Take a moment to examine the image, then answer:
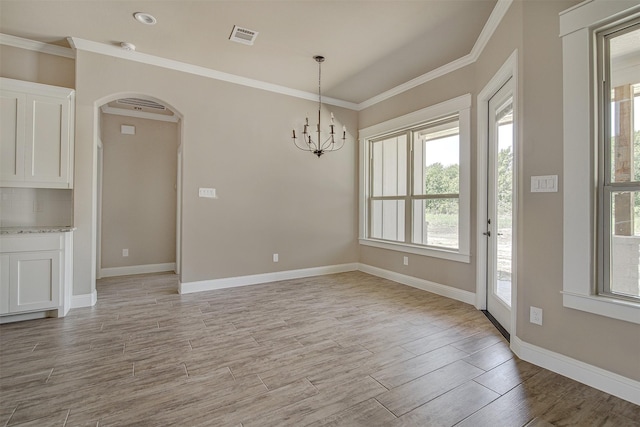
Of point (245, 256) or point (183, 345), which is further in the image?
point (245, 256)

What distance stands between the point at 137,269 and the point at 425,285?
15.9ft

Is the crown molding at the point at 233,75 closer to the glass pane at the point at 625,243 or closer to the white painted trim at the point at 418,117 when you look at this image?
the white painted trim at the point at 418,117

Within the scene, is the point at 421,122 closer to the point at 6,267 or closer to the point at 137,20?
the point at 137,20

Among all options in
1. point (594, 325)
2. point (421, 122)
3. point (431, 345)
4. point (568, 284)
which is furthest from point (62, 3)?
point (594, 325)

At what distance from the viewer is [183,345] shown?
2.57 m

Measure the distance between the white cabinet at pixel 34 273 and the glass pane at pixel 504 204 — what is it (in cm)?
451

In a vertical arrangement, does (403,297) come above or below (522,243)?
below

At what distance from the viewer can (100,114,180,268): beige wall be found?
514 cm

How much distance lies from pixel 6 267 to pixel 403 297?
4.28 metres

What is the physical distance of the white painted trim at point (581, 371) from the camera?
183 cm

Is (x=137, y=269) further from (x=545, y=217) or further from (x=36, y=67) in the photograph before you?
(x=545, y=217)

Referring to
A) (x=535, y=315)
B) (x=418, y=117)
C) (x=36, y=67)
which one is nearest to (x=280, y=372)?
(x=535, y=315)

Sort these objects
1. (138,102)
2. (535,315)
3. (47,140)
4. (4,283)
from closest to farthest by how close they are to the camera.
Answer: (535,315) < (4,283) < (47,140) < (138,102)

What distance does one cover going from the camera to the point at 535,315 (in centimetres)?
228
